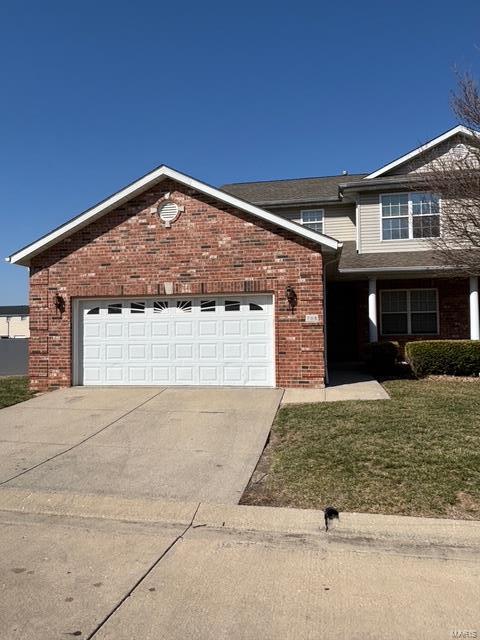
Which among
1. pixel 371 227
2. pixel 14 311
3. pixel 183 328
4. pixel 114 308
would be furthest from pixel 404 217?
pixel 14 311

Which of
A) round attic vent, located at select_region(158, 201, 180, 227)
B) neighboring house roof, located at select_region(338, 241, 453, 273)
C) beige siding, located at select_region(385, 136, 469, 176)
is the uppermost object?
beige siding, located at select_region(385, 136, 469, 176)

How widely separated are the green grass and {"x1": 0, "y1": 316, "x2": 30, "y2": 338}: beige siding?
46019mm

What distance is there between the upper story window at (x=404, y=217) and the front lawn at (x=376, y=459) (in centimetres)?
807

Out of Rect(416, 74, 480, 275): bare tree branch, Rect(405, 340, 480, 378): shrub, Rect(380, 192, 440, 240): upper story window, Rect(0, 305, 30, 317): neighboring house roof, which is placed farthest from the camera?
Rect(0, 305, 30, 317): neighboring house roof

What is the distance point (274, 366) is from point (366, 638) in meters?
8.48

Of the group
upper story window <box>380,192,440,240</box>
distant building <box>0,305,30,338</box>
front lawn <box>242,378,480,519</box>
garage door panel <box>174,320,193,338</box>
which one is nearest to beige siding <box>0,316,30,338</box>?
distant building <box>0,305,30,338</box>

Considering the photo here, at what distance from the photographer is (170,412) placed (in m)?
9.15

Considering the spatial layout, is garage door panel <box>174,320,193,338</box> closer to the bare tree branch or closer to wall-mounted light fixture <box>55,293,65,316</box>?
wall-mounted light fixture <box>55,293,65,316</box>

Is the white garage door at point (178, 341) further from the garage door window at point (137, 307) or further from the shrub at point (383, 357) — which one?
the shrub at point (383, 357)

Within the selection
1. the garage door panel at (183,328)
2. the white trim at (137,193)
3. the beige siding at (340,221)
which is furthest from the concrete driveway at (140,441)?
the beige siding at (340,221)

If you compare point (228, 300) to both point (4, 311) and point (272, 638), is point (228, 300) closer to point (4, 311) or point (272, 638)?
point (272, 638)

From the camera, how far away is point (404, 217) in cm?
1625

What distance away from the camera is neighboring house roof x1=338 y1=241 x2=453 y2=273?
1466 cm

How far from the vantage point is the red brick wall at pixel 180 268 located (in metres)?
11.3
